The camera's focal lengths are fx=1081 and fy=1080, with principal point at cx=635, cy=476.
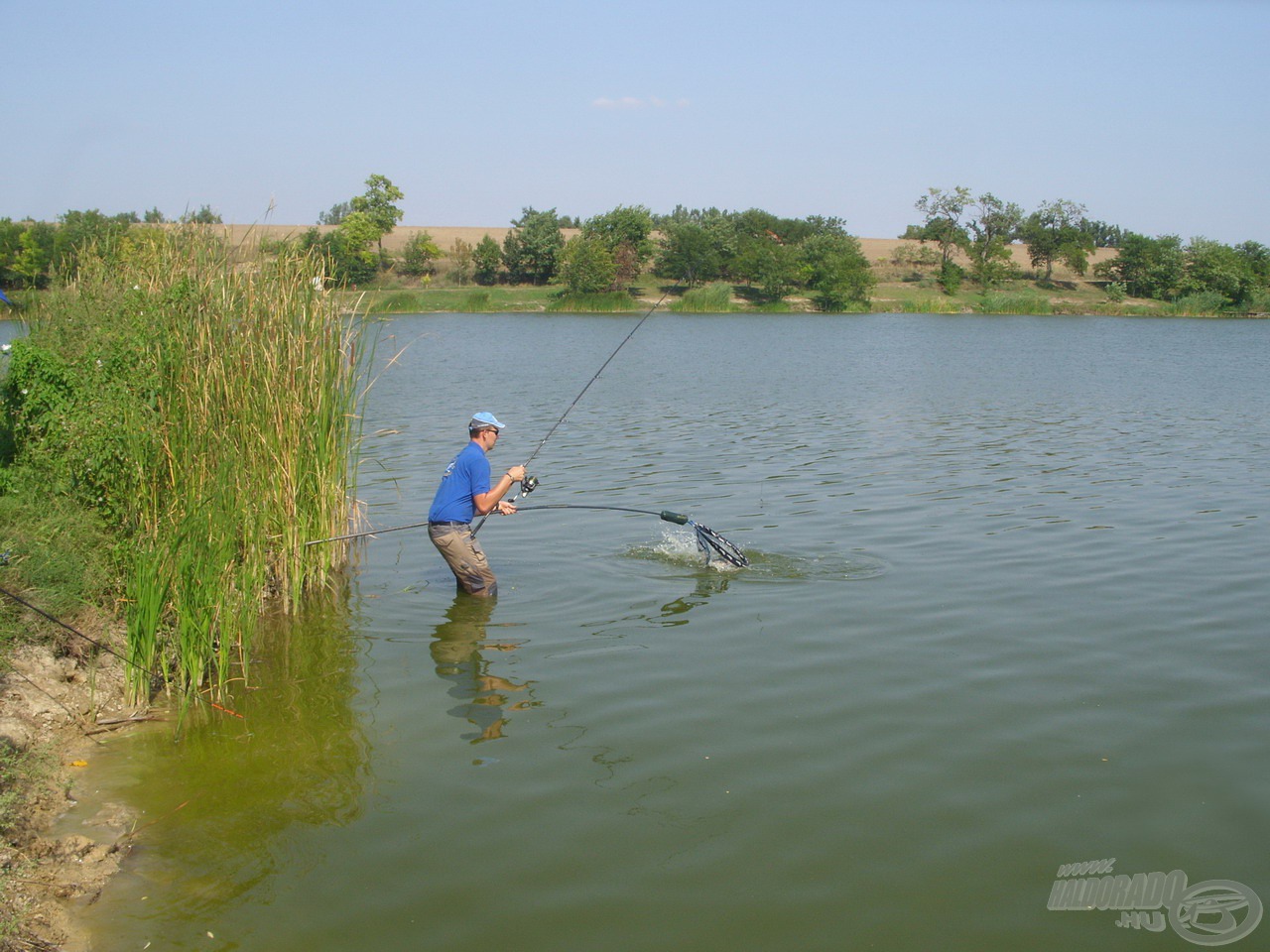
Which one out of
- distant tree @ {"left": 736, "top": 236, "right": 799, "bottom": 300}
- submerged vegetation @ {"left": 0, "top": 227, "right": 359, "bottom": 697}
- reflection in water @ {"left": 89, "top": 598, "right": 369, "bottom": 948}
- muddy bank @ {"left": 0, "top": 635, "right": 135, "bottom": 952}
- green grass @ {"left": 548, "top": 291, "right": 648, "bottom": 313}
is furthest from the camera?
distant tree @ {"left": 736, "top": 236, "right": 799, "bottom": 300}

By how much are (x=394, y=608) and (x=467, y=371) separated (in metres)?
18.8

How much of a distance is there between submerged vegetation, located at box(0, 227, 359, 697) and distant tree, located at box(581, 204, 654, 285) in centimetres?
5248

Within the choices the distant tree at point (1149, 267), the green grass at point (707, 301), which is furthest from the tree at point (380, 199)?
the distant tree at point (1149, 267)

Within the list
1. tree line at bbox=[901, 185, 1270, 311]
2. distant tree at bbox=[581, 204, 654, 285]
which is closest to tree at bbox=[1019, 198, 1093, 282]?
tree line at bbox=[901, 185, 1270, 311]

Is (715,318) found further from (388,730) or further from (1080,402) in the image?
(388,730)

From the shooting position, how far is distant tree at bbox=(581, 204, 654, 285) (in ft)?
201

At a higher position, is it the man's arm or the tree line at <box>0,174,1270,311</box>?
the tree line at <box>0,174,1270,311</box>

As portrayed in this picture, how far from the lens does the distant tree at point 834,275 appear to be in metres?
60.0

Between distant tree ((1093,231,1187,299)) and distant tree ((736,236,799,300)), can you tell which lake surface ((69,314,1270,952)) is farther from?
distant tree ((1093,231,1187,299))

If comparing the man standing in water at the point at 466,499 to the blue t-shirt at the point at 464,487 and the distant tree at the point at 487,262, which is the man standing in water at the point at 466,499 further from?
the distant tree at the point at 487,262

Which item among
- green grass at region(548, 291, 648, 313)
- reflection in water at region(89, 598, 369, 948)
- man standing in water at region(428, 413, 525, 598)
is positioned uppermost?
green grass at region(548, 291, 648, 313)

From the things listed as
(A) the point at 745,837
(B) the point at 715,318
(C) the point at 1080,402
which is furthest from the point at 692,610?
(B) the point at 715,318

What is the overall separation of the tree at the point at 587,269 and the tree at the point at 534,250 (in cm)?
457

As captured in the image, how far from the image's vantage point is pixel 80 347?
7598 mm
